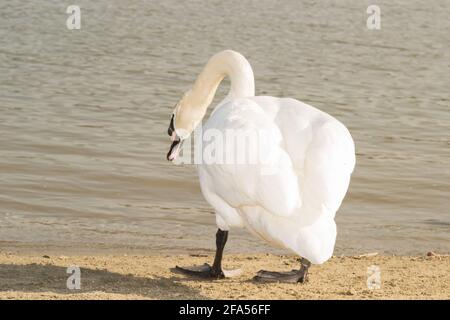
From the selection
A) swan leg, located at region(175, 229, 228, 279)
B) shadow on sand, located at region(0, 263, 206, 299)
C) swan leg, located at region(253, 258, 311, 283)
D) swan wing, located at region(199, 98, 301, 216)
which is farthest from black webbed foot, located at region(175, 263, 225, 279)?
swan wing, located at region(199, 98, 301, 216)

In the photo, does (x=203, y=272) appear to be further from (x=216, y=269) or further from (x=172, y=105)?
(x=172, y=105)

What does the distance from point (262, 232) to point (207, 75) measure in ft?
6.61

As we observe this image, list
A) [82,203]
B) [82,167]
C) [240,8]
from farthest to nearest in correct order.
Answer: [240,8] → [82,167] → [82,203]

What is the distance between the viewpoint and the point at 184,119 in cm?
797

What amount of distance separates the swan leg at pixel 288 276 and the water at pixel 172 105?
62.0 inches

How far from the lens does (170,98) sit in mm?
14078

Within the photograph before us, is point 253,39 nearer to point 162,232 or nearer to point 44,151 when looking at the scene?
point 44,151

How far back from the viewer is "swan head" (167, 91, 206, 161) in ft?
26.0

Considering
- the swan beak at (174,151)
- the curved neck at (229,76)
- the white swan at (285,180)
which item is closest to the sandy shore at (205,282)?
the white swan at (285,180)

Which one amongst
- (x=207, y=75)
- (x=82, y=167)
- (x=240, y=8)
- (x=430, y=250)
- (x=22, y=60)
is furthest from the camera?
(x=240, y=8)

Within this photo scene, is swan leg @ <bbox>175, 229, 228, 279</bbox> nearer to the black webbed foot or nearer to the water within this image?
the black webbed foot

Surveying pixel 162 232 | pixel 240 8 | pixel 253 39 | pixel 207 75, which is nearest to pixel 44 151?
pixel 162 232

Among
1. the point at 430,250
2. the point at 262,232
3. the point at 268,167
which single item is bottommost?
the point at 430,250

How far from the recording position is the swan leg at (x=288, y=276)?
6977 millimetres
